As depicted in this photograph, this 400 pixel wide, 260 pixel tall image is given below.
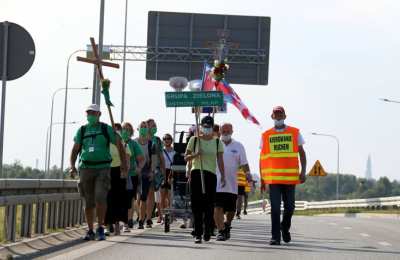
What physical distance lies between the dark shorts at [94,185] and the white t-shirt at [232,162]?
1788 mm

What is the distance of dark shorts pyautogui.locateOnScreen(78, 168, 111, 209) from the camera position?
56.6 ft

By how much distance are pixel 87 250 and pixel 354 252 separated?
3687mm

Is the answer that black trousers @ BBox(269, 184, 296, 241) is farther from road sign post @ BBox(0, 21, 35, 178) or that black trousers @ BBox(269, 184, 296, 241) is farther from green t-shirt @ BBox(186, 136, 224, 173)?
road sign post @ BBox(0, 21, 35, 178)

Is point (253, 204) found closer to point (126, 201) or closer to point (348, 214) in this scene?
point (348, 214)

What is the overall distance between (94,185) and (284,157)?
8.99ft

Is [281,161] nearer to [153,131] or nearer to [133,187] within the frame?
[133,187]

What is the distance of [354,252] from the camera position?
1645 cm

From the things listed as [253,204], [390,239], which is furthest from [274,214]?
[253,204]

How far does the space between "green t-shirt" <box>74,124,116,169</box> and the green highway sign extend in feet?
7.36

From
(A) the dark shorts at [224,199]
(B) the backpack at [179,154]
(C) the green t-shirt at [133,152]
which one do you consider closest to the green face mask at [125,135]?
(C) the green t-shirt at [133,152]

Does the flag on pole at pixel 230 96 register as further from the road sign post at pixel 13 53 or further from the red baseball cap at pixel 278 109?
the road sign post at pixel 13 53

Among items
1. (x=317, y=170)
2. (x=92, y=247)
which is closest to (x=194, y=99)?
(x=92, y=247)

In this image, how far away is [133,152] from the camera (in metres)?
19.8

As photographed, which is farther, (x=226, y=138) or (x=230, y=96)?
(x=230, y=96)
